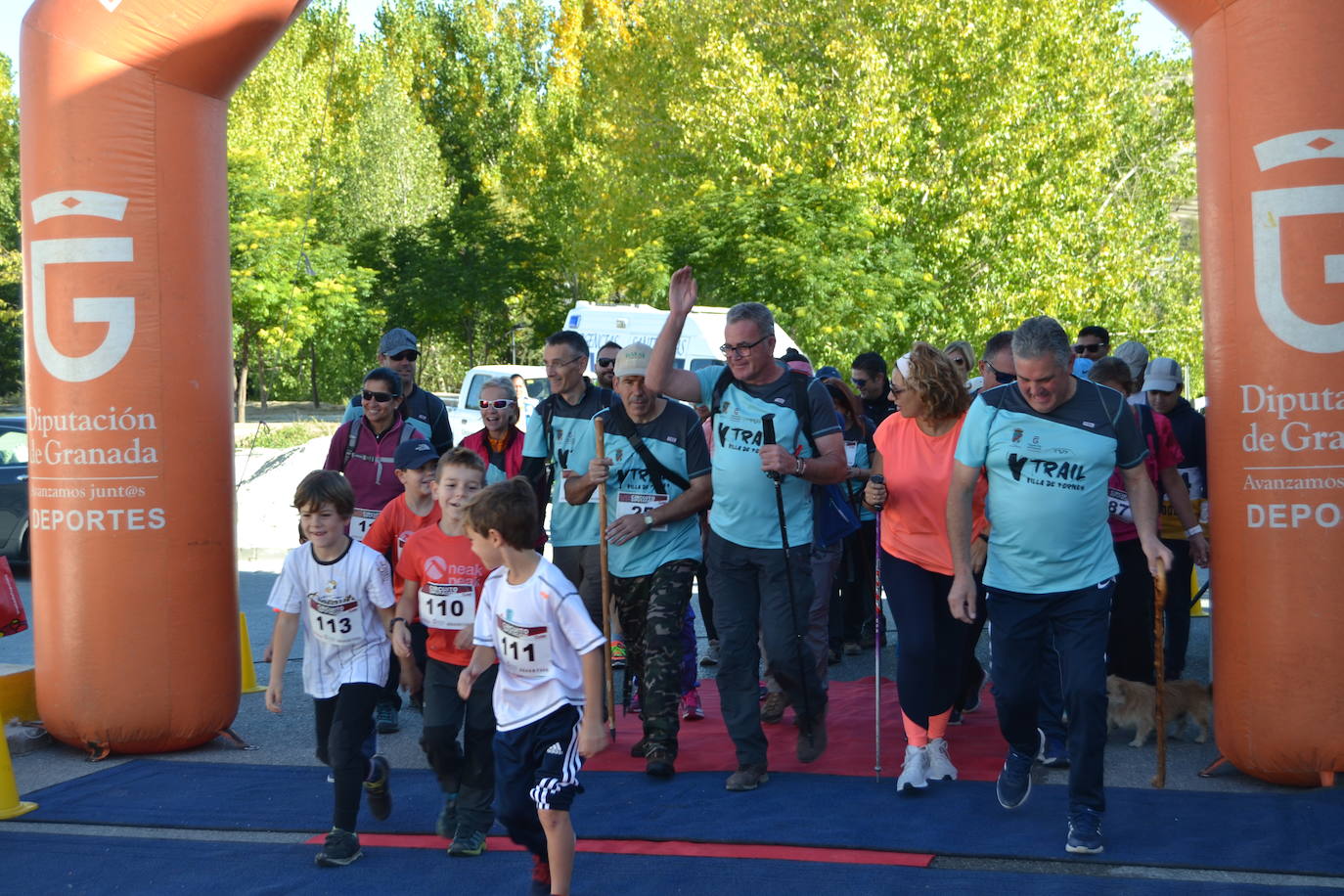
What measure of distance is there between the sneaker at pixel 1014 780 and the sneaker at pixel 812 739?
1102mm

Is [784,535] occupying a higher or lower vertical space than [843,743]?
higher

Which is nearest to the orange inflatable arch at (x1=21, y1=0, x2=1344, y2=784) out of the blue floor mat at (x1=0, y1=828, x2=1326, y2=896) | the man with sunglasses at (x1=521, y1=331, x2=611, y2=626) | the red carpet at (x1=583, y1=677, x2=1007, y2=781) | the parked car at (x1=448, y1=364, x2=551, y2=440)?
the red carpet at (x1=583, y1=677, x2=1007, y2=781)

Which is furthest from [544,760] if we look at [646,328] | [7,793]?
[646,328]

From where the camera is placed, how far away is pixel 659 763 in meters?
6.23

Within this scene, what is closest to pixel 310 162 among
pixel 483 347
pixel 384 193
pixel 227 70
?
pixel 384 193

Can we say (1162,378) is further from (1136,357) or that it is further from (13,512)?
(13,512)

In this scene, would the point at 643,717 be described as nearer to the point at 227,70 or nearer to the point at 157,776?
the point at 157,776

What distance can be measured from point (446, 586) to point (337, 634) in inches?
17.7

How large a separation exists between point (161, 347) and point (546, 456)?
6.43 ft

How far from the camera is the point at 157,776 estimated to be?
6520 millimetres

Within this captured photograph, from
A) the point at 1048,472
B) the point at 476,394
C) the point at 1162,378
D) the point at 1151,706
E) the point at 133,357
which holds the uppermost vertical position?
the point at 476,394

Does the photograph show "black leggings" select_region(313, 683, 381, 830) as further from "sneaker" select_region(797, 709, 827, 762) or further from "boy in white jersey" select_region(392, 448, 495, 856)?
"sneaker" select_region(797, 709, 827, 762)

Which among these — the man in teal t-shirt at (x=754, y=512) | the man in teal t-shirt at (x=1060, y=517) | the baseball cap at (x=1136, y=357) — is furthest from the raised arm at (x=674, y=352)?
the baseball cap at (x=1136, y=357)

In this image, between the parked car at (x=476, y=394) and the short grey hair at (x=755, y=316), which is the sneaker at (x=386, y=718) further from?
the parked car at (x=476, y=394)
